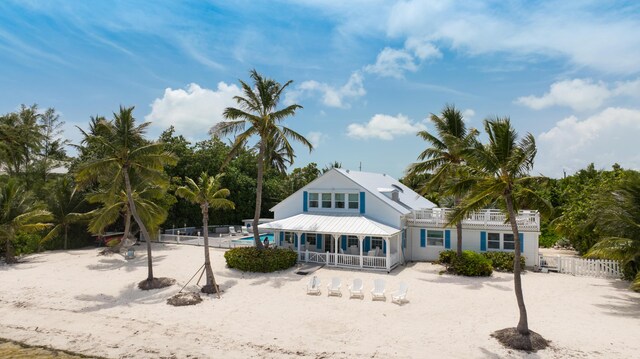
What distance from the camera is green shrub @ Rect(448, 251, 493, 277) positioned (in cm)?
2097

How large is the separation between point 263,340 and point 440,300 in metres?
8.24

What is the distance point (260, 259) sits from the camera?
21.7 m

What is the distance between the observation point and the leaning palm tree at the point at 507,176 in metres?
11.6

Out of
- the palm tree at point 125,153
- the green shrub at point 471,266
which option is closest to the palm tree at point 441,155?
the green shrub at point 471,266

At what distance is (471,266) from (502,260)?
8.53 feet

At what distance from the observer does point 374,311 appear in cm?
1534

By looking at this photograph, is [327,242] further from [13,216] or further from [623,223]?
[13,216]

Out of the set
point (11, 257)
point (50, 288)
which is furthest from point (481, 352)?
point (11, 257)

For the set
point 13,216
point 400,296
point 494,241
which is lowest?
point 400,296

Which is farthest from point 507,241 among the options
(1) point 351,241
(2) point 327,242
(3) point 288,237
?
(3) point 288,237

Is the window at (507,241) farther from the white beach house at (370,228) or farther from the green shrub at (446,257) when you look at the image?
the green shrub at (446,257)

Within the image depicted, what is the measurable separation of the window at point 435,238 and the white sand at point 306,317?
390cm

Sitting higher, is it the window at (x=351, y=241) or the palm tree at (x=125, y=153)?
the palm tree at (x=125, y=153)

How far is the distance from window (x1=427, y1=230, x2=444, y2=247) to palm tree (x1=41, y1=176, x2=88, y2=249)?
2452 cm
